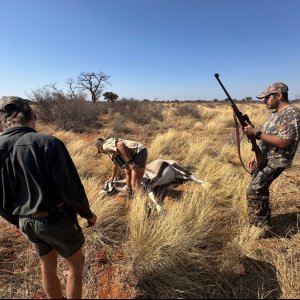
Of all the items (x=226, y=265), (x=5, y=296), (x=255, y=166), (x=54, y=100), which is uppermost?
(x=54, y=100)

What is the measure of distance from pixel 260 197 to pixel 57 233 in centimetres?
259

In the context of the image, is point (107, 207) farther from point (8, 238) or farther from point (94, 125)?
point (94, 125)

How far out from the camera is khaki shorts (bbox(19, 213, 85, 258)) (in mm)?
2059

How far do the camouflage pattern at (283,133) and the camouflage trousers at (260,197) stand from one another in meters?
0.15

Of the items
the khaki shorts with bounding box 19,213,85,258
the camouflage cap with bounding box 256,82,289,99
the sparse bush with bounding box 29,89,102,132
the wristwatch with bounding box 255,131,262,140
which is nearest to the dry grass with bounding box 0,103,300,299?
the khaki shorts with bounding box 19,213,85,258

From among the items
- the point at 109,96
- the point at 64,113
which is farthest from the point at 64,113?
the point at 109,96

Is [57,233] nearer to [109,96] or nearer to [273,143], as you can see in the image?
[273,143]

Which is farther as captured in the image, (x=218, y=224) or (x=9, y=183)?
(x=218, y=224)

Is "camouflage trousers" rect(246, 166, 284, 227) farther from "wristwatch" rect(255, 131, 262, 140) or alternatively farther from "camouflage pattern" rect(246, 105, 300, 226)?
"wristwatch" rect(255, 131, 262, 140)

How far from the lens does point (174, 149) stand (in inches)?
358

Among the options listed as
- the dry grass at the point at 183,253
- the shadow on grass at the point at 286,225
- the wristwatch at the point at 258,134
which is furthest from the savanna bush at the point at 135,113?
the wristwatch at the point at 258,134

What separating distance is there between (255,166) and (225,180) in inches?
69.9

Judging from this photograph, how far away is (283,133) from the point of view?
339 cm

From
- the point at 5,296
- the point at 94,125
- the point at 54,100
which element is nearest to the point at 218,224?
the point at 5,296
